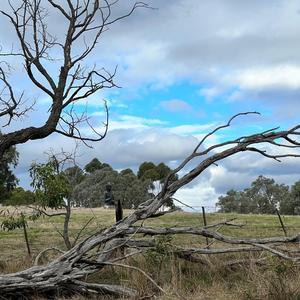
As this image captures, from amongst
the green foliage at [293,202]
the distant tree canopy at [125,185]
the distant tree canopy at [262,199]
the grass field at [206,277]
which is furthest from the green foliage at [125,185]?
the grass field at [206,277]

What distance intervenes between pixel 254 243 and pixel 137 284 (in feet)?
8.09

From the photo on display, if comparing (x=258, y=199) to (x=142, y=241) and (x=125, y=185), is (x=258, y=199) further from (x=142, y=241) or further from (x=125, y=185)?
(x=142, y=241)

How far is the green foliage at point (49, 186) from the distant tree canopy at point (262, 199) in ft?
173

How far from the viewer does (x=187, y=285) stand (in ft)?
31.8

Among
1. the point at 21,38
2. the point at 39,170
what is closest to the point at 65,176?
the point at 39,170

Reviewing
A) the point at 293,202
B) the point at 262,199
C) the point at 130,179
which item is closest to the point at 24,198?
the point at 130,179

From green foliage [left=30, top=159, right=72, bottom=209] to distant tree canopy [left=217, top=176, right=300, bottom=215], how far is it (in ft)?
173

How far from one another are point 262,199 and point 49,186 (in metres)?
62.0

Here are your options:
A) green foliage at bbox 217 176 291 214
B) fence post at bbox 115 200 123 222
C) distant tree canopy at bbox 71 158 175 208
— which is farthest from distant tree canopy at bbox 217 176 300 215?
fence post at bbox 115 200 123 222

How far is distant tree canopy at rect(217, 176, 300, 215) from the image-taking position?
66.6 metres

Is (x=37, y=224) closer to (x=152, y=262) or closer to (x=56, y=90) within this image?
(x=56, y=90)

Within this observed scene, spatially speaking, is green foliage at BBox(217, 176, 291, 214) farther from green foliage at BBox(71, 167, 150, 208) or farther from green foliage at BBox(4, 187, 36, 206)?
green foliage at BBox(4, 187, 36, 206)

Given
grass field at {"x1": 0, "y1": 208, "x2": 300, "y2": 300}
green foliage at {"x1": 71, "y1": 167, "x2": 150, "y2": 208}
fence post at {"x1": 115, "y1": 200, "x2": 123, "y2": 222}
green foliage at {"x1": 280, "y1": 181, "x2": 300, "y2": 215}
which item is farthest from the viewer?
green foliage at {"x1": 280, "y1": 181, "x2": 300, "y2": 215}

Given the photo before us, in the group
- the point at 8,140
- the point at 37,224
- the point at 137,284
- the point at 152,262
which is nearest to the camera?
the point at 137,284
